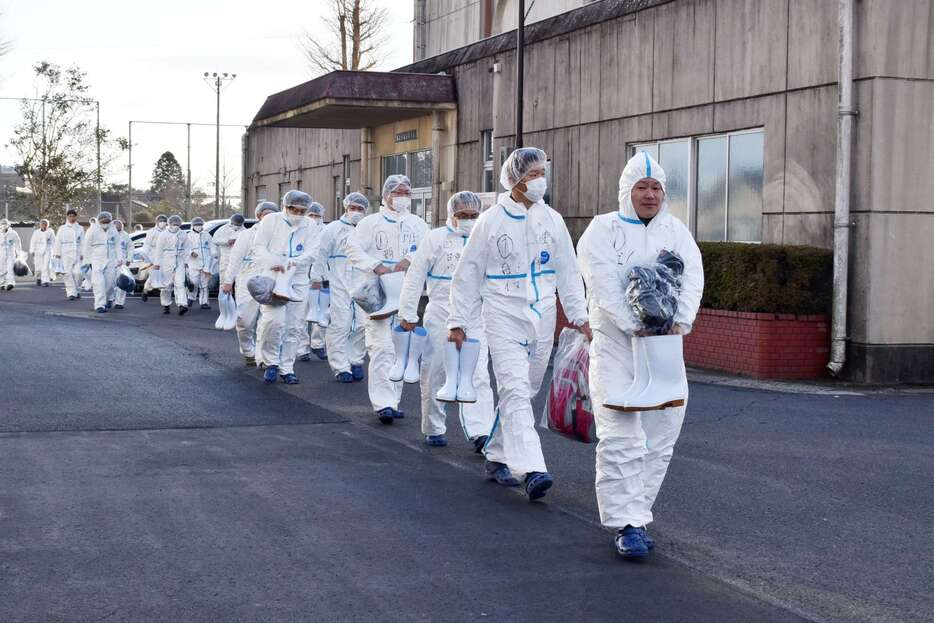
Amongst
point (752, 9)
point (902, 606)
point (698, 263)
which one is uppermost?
point (752, 9)

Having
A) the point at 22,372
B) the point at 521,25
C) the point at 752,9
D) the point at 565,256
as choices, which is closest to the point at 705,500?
the point at 565,256

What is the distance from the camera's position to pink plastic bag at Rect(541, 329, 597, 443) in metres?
7.23

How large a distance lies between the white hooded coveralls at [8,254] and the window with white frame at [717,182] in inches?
820

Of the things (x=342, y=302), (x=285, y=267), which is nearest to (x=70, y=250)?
(x=342, y=302)

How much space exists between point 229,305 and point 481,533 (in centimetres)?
1157

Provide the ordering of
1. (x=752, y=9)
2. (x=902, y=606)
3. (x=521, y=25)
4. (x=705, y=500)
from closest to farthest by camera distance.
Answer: (x=902, y=606)
(x=705, y=500)
(x=752, y=9)
(x=521, y=25)

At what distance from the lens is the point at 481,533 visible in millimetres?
6773

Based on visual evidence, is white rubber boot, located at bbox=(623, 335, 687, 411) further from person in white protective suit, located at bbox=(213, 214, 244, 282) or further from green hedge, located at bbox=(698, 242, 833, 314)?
person in white protective suit, located at bbox=(213, 214, 244, 282)

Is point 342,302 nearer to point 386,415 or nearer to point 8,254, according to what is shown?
point 386,415

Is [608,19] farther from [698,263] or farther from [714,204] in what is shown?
[698,263]

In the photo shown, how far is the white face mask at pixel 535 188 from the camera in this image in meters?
7.89

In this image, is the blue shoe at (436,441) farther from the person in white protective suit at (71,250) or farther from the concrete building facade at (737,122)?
the person in white protective suit at (71,250)

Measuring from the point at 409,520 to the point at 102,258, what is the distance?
20.6 m

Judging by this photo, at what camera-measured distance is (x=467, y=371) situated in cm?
841
